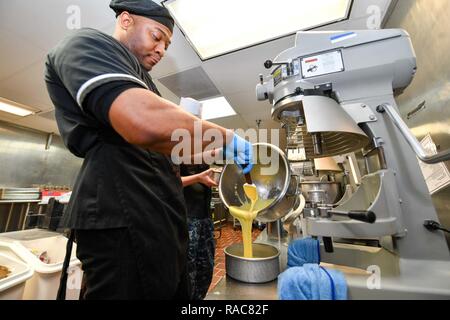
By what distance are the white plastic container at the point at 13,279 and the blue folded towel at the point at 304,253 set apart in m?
1.09

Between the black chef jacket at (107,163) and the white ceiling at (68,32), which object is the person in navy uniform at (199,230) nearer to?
the black chef jacket at (107,163)

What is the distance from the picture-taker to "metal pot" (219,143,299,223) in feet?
2.70

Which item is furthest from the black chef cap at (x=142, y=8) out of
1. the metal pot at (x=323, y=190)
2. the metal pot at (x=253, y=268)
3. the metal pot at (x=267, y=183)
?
the metal pot at (x=323, y=190)

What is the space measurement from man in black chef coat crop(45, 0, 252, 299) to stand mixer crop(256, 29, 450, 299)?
0.30 meters

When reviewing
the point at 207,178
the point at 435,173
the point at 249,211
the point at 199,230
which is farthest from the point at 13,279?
the point at 435,173

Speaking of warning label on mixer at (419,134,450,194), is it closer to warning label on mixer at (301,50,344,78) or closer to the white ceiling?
warning label on mixer at (301,50,344,78)

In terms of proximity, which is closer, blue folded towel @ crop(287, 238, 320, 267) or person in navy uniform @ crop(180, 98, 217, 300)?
blue folded towel @ crop(287, 238, 320, 267)

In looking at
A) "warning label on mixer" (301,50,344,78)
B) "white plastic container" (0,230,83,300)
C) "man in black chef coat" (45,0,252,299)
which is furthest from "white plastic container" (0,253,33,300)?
"warning label on mixer" (301,50,344,78)

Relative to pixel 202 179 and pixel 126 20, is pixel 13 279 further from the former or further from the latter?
pixel 126 20

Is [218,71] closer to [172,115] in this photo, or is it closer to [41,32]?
[41,32]

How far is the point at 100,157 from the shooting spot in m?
0.48

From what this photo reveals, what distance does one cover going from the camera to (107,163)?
0.47 m

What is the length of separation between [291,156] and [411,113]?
0.99 m

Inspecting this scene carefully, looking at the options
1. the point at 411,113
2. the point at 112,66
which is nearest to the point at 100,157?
the point at 112,66
